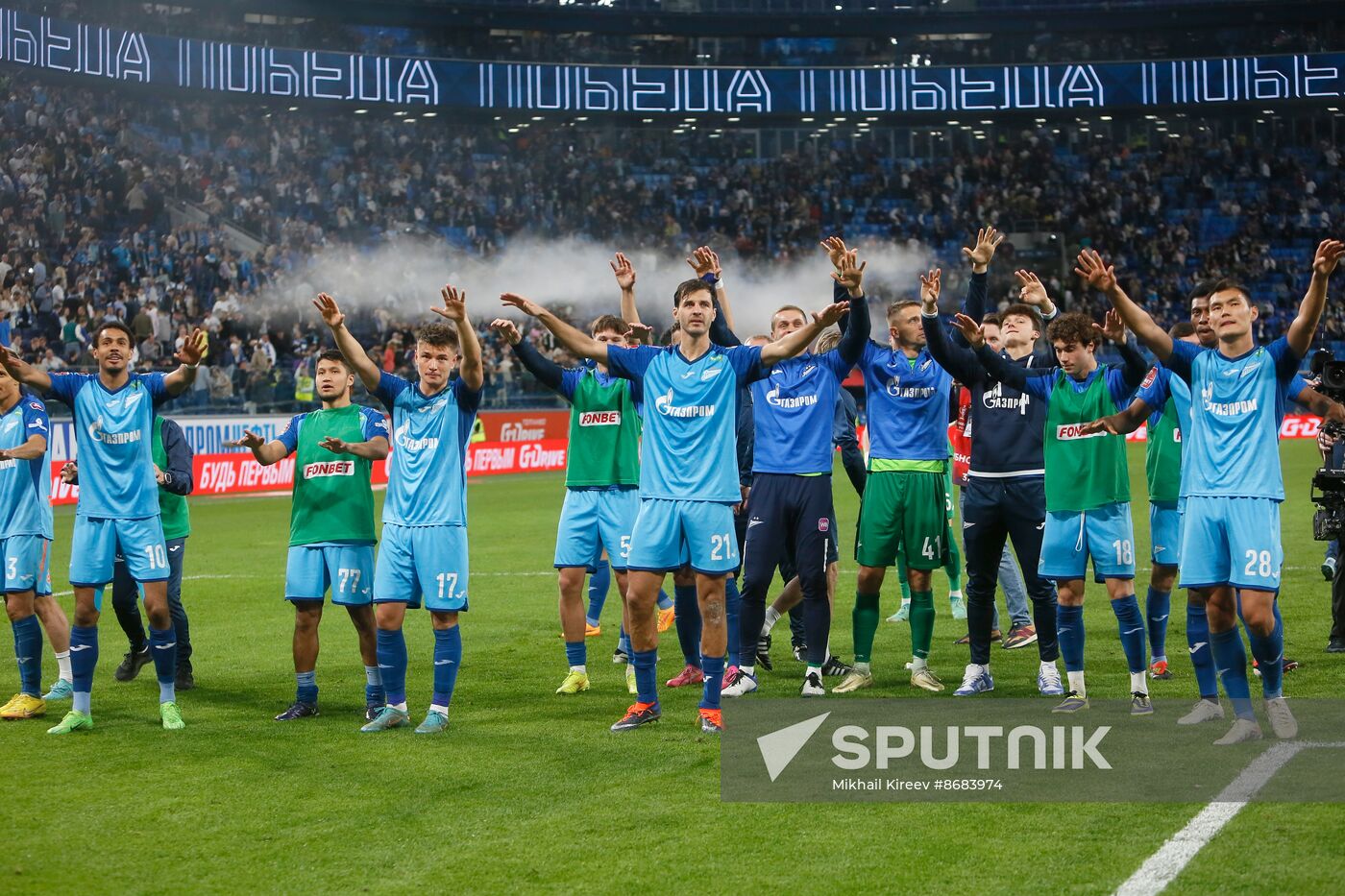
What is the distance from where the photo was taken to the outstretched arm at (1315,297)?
6.67 m

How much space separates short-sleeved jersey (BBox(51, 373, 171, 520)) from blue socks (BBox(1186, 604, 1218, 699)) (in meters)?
5.65

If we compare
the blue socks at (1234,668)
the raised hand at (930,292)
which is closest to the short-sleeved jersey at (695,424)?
the raised hand at (930,292)

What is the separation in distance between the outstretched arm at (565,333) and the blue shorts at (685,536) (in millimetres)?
839

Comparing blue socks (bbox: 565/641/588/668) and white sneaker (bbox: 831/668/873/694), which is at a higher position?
blue socks (bbox: 565/641/588/668)

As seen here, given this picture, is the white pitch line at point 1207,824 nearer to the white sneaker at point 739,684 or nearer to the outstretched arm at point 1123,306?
the outstretched arm at point 1123,306

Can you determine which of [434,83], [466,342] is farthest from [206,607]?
[434,83]

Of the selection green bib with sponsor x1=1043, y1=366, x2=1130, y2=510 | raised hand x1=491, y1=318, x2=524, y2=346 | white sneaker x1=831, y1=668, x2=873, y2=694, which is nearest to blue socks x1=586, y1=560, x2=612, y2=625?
white sneaker x1=831, y1=668, x2=873, y2=694

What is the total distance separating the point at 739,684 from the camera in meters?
8.80

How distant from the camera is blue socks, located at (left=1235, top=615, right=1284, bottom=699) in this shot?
716 centimetres

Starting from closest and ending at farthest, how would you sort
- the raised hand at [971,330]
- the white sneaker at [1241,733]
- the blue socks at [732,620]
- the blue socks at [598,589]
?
the white sneaker at [1241,733], the raised hand at [971,330], the blue socks at [732,620], the blue socks at [598,589]

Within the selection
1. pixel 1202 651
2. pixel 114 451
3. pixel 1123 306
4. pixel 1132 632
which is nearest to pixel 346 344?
pixel 114 451

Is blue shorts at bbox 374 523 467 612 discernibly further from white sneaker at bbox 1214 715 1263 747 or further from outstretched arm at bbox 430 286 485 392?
white sneaker at bbox 1214 715 1263 747

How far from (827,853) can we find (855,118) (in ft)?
143

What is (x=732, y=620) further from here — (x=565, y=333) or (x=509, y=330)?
(x=509, y=330)
